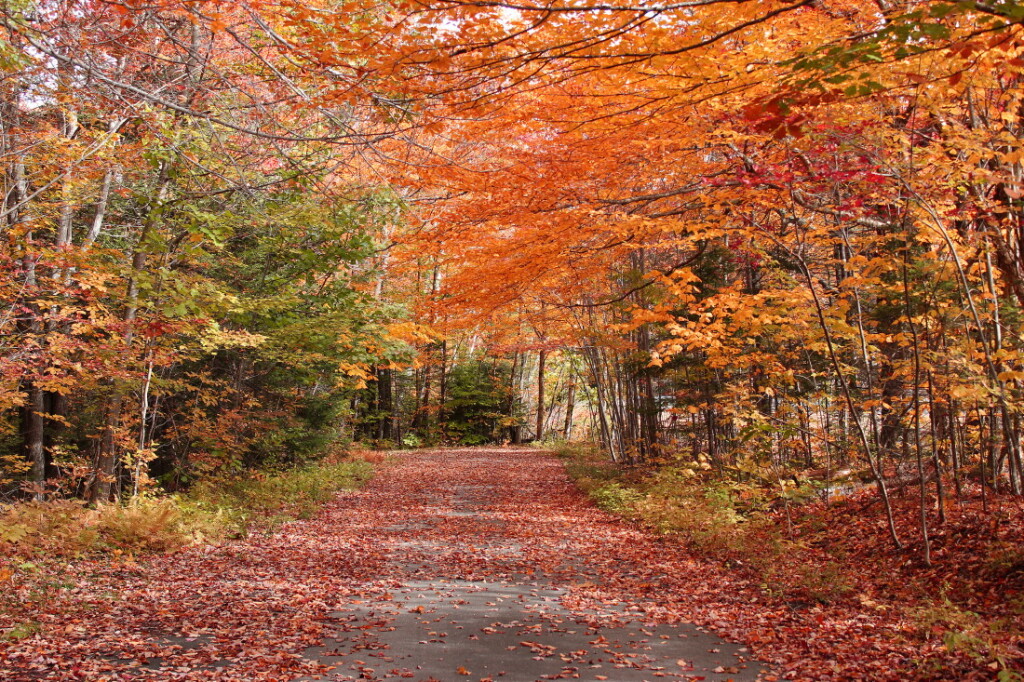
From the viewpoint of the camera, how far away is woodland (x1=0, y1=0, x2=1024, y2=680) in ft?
14.7

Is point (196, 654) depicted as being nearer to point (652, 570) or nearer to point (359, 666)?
point (359, 666)

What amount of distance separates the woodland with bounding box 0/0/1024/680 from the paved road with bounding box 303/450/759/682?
4.74 feet

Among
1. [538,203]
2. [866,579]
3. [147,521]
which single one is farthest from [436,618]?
[538,203]

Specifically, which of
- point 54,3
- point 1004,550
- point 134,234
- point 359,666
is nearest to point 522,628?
point 359,666

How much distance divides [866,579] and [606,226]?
4.33m

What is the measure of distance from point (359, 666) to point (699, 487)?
6949 millimetres

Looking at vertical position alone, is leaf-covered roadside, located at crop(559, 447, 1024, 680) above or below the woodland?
below

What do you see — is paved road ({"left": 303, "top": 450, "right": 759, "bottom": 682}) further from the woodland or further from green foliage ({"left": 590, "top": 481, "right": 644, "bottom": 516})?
the woodland

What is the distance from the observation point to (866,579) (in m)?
5.94

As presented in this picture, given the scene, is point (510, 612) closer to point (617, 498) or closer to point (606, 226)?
point (606, 226)

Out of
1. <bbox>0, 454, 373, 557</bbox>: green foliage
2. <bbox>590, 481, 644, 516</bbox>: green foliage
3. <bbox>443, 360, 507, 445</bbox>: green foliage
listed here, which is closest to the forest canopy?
<bbox>0, 454, 373, 557</bbox>: green foliage

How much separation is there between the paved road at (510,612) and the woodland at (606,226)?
1444 millimetres

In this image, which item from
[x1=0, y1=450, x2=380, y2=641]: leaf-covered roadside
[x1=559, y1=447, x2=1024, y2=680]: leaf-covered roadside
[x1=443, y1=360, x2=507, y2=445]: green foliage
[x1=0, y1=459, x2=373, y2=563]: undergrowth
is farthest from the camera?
[x1=443, y1=360, x2=507, y2=445]: green foliage

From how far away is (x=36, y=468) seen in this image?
36.6ft
